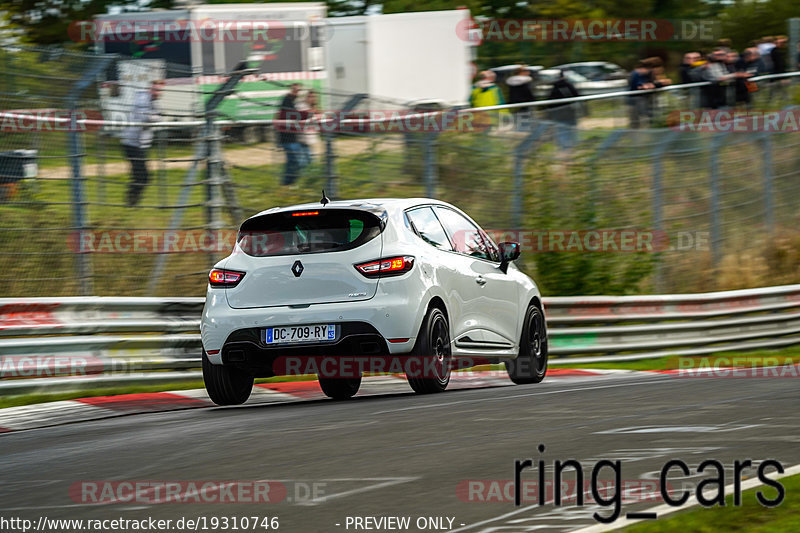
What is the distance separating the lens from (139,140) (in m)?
13.7

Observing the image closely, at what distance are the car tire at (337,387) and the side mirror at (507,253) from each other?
1.76 metres

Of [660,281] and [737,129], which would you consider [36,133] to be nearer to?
[660,281]

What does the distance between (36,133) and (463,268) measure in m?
4.30

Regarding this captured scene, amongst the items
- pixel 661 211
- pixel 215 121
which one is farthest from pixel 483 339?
pixel 661 211

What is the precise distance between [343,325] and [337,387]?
4.86ft

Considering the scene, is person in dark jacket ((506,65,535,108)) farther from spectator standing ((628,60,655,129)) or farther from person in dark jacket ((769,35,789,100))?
person in dark jacket ((769,35,789,100))

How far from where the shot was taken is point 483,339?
1139 centimetres

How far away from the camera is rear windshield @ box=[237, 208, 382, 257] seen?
1020 cm

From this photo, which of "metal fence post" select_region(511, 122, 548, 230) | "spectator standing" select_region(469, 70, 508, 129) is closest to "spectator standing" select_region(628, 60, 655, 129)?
"spectator standing" select_region(469, 70, 508, 129)

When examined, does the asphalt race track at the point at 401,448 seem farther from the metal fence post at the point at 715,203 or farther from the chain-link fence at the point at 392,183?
the metal fence post at the point at 715,203

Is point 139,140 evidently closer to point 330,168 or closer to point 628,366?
point 330,168

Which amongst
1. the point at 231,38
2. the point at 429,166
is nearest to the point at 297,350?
the point at 429,166

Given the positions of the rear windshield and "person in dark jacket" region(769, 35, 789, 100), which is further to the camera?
"person in dark jacket" region(769, 35, 789, 100)

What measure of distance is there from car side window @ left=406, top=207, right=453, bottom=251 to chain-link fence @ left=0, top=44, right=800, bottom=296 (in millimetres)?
3552
